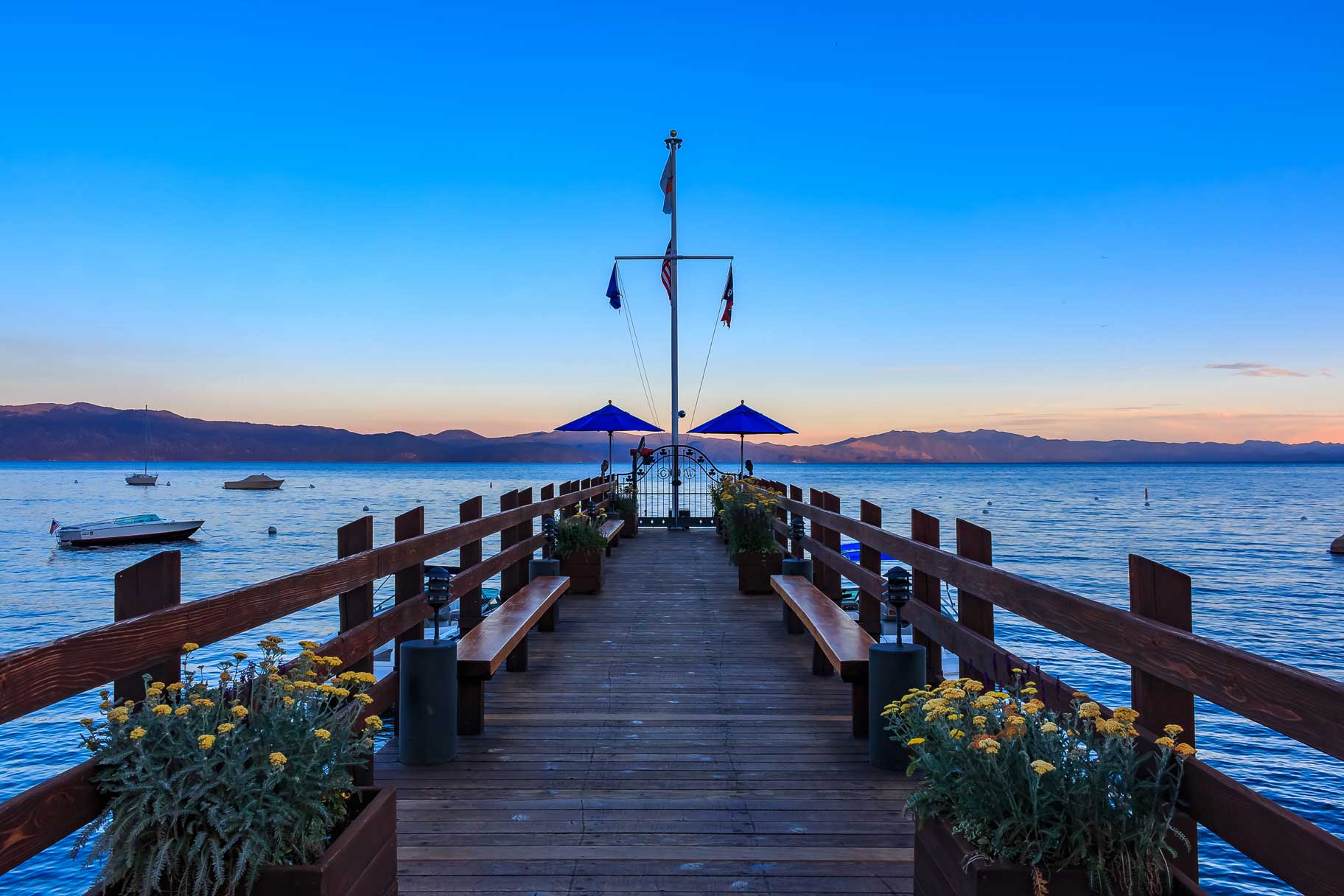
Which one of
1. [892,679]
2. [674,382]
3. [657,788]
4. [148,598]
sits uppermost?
[674,382]

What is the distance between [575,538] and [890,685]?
5835 millimetres

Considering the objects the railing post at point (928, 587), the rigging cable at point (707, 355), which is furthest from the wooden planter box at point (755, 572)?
the rigging cable at point (707, 355)

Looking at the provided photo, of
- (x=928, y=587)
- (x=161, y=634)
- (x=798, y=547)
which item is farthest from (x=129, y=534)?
(x=161, y=634)

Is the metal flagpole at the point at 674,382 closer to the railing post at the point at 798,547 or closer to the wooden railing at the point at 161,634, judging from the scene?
the railing post at the point at 798,547

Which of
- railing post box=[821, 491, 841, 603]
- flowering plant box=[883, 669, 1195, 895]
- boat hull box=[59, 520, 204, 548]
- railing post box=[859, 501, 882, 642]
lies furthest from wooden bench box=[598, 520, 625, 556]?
boat hull box=[59, 520, 204, 548]

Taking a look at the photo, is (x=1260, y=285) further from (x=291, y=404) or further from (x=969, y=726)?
(x=291, y=404)

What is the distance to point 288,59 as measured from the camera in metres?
18.3

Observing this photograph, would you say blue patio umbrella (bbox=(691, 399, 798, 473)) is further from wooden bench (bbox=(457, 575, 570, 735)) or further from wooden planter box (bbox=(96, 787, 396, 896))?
wooden planter box (bbox=(96, 787, 396, 896))

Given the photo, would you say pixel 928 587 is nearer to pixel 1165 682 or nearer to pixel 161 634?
pixel 1165 682

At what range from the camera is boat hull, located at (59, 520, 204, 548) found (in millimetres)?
38469

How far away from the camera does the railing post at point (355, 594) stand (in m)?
3.90

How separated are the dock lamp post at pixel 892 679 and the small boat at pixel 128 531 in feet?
138

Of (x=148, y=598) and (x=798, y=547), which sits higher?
(x=148, y=598)

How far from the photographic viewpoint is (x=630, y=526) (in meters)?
15.7
